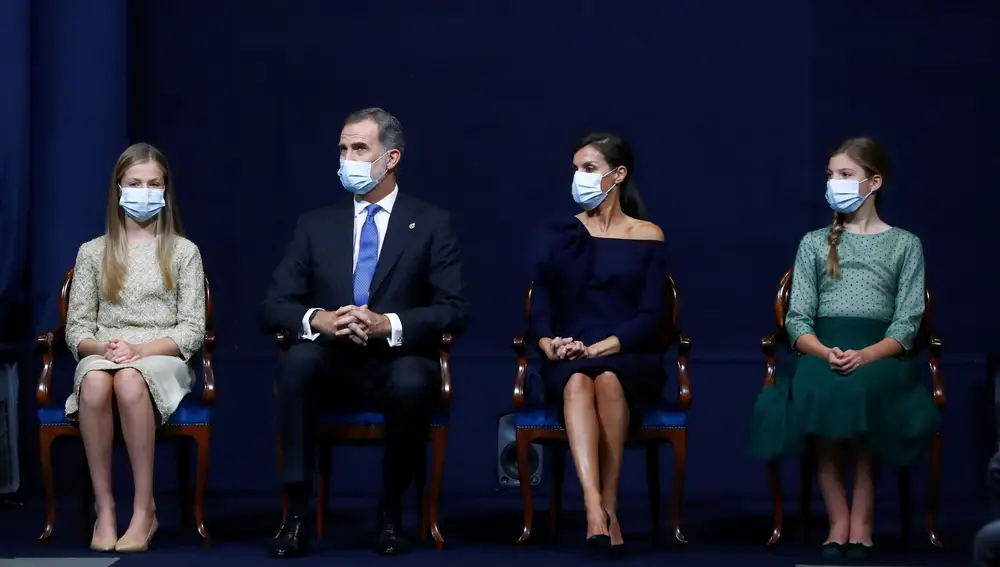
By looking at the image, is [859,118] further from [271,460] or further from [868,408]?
[271,460]

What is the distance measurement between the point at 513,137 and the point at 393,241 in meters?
1.40

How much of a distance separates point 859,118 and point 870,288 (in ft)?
4.69

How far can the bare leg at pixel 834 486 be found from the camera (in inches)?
186

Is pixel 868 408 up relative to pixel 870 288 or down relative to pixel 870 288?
down

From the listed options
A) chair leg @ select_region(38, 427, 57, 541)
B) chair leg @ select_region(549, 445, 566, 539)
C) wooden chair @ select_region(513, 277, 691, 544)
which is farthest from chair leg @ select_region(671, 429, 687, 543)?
chair leg @ select_region(38, 427, 57, 541)

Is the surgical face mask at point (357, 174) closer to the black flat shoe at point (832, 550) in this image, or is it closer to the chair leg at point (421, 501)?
the chair leg at point (421, 501)

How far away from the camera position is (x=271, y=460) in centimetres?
614

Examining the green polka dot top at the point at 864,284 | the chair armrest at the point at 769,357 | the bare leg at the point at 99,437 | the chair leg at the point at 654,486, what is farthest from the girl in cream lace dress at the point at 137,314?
the green polka dot top at the point at 864,284

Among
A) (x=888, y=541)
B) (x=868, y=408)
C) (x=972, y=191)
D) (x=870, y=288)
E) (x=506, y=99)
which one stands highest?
(x=506, y=99)

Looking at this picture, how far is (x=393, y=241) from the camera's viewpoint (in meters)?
5.03

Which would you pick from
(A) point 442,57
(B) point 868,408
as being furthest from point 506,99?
(B) point 868,408

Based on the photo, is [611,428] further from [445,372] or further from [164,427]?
[164,427]

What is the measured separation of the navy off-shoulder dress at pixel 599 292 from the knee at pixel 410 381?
0.42m

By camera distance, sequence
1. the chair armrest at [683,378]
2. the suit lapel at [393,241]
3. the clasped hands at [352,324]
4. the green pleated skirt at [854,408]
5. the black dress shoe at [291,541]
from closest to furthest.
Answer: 1. the black dress shoe at [291,541]
2. the green pleated skirt at [854,408]
3. the clasped hands at [352,324]
4. the chair armrest at [683,378]
5. the suit lapel at [393,241]
